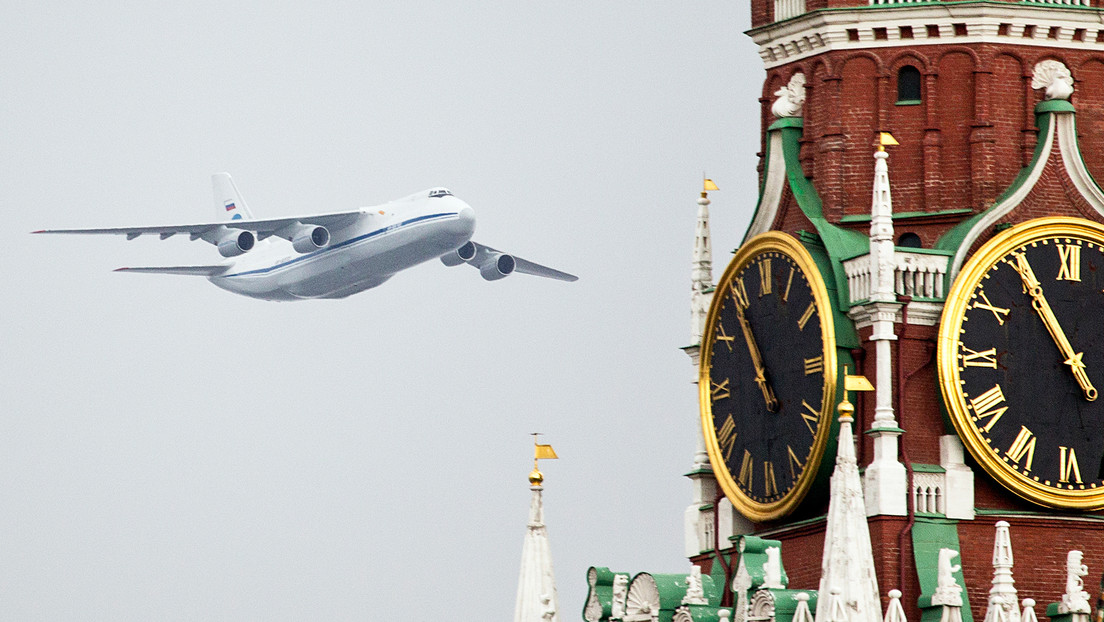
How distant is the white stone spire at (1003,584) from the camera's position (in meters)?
46.5

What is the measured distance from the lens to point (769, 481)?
50.6m

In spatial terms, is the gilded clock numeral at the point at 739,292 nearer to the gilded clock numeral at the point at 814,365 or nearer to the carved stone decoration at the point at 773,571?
the gilded clock numeral at the point at 814,365

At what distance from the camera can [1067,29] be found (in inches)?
1984

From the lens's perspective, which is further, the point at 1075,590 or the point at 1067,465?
the point at 1067,465

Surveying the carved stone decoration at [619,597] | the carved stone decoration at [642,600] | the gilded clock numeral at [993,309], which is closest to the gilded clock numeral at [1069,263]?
the gilded clock numeral at [993,309]

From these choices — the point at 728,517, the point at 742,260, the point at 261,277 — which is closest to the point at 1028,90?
the point at 742,260

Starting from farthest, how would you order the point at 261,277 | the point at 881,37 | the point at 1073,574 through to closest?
the point at 261,277 < the point at 881,37 < the point at 1073,574

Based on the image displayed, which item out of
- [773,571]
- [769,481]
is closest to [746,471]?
[769,481]

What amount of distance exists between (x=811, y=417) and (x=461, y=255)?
30.1 m

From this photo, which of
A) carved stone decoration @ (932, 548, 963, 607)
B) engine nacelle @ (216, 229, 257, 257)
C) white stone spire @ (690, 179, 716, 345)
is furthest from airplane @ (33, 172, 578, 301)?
carved stone decoration @ (932, 548, 963, 607)

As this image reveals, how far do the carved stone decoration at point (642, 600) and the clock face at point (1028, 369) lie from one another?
5.83m

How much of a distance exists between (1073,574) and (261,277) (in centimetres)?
4038

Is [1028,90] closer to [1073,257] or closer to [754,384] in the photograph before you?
[1073,257]

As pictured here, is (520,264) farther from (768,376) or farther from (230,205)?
(768,376)
